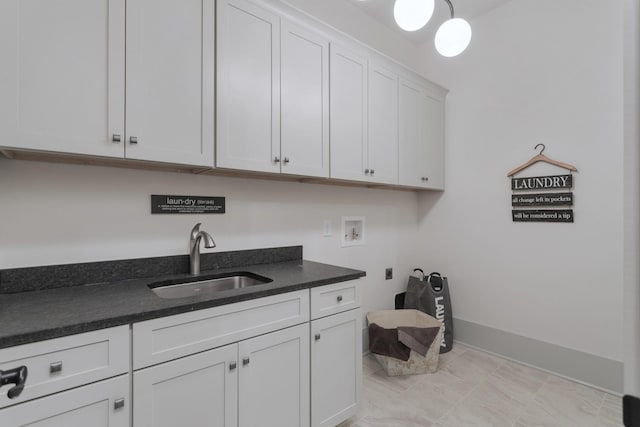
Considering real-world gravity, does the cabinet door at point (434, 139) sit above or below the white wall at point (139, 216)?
above

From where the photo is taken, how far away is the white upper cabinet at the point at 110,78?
1.14 m

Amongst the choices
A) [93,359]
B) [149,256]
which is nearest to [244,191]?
[149,256]

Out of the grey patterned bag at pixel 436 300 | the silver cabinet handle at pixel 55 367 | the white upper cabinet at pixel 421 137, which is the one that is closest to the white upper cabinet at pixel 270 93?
the white upper cabinet at pixel 421 137

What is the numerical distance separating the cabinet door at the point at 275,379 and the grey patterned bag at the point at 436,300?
5.07 ft

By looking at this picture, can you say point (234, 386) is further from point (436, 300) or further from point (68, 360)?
point (436, 300)

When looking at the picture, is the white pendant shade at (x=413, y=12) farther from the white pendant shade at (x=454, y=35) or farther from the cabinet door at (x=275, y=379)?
the cabinet door at (x=275, y=379)

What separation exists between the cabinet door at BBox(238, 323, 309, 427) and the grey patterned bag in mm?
1547

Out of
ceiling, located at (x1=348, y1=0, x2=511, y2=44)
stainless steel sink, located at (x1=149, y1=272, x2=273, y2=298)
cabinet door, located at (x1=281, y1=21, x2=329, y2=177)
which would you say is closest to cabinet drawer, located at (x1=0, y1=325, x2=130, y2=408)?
stainless steel sink, located at (x1=149, y1=272, x2=273, y2=298)

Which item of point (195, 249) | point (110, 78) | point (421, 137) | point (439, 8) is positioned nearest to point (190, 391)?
point (195, 249)

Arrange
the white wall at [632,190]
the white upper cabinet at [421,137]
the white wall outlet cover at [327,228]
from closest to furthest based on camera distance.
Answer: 1. the white wall at [632,190]
2. the white wall outlet cover at [327,228]
3. the white upper cabinet at [421,137]

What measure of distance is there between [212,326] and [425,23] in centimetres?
157

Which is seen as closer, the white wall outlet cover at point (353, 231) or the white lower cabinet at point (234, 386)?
the white lower cabinet at point (234, 386)

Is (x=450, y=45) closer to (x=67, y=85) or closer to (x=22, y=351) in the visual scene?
(x=67, y=85)

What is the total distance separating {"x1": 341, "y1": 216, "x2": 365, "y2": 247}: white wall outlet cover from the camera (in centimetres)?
263
